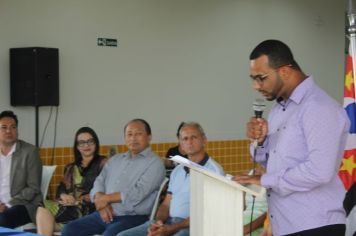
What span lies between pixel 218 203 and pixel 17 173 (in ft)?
9.86

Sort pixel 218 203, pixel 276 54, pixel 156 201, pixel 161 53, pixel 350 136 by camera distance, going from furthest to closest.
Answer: pixel 161 53 → pixel 156 201 → pixel 350 136 → pixel 218 203 → pixel 276 54

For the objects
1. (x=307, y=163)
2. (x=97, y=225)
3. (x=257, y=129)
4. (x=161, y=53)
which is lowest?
(x=97, y=225)

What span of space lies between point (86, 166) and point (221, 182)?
2.95m


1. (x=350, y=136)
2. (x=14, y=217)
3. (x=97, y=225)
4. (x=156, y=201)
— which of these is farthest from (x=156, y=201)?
(x=350, y=136)

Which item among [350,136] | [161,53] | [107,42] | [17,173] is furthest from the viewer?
[161,53]

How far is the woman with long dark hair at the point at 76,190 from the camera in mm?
5055

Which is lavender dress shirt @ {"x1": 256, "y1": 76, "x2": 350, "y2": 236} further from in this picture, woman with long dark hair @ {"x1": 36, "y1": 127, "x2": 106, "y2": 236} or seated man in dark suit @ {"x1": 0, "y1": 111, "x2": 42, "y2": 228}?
seated man in dark suit @ {"x1": 0, "y1": 111, "x2": 42, "y2": 228}

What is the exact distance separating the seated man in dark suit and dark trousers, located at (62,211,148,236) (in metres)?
0.53

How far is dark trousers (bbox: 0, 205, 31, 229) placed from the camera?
4.93m

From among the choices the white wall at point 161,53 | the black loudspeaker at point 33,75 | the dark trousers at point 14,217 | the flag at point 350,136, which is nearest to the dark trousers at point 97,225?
the dark trousers at point 14,217

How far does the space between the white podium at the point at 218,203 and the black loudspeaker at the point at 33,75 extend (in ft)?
→ 11.9

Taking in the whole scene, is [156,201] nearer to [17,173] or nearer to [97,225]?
[97,225]

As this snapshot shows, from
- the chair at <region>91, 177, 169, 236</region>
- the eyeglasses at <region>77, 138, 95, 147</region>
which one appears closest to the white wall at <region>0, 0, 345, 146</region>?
the eyeglasses at <region>77, 138, 95, 147</region>

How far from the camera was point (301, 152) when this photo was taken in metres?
2.51
